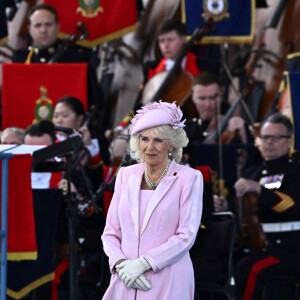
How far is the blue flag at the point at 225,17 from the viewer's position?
1032 cm

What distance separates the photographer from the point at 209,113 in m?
9.21

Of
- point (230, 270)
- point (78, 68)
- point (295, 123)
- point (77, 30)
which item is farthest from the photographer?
point (77, 30)

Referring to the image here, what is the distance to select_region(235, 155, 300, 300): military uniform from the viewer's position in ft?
25.5

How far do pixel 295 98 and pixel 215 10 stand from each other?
2291 millimetres

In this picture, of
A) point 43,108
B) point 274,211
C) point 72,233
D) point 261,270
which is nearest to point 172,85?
point 43,108

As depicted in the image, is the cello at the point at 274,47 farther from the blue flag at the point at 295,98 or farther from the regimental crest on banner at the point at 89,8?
the blue flag at the point at 295,98

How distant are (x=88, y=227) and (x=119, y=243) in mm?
2563

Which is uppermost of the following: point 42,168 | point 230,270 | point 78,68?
point 78,68

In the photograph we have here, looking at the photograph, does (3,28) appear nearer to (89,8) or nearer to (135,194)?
(89,8)

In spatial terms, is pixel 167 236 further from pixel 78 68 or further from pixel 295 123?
pixel 78 68

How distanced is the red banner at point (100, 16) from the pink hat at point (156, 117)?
16.4 feet

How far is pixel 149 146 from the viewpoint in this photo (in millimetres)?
5266

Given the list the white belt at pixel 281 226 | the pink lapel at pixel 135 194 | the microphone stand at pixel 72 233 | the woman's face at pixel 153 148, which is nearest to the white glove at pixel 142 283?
the pink lapel at pixel 135 194

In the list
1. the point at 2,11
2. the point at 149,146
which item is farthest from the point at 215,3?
the point at 149,146
